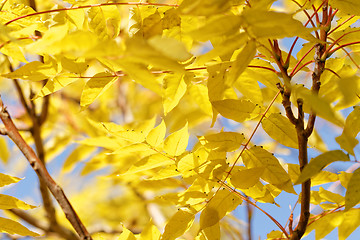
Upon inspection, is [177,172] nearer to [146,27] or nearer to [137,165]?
[137,165]

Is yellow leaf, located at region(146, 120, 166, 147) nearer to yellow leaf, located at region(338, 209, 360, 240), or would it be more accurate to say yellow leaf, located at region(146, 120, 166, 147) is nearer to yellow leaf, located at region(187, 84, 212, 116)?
yellow leaf, located at region(187, 84, 212, 116)

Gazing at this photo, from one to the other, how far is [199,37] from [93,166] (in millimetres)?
1181

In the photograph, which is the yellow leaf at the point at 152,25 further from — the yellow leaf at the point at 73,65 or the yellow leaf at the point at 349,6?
the yellow leaf at the point at 349,6

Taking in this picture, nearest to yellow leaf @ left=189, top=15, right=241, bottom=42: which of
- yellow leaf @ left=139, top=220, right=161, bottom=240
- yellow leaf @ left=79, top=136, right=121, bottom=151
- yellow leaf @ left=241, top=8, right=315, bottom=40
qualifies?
yellow leaf @ left=241, top=8, right=315, bottom=40

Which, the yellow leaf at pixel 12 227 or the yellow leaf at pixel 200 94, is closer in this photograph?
the yellow leaf at pixel 12 227

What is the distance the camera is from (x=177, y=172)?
78cm

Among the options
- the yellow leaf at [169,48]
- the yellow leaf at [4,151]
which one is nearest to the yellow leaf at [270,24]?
the yellow leaf at [169,48]

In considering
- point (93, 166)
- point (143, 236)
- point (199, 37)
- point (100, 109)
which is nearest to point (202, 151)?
point (143, 236)

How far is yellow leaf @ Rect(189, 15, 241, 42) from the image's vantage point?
487mm

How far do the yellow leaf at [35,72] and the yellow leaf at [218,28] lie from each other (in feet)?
1.30

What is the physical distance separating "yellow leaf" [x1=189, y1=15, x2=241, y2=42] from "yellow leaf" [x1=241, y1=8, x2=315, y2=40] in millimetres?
14

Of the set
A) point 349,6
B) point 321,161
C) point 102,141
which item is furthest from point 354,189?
point 102,141

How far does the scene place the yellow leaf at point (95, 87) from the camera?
79 centimetres

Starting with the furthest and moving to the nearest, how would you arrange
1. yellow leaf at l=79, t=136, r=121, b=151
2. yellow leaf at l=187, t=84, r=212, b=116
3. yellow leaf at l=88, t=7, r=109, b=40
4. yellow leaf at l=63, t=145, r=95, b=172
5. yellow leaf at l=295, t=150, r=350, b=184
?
yellow leaf at l=63, t=145, r=95, b=172 → yellow leaf at l=79, t=136, r=121, b=151 → yellow leaf at l=187, t=84, r=212, b=116 → yellow leaf at l=88, t=7, r=109, b=40 → yellow leaf at l=295, t=150, r=350, b=184
